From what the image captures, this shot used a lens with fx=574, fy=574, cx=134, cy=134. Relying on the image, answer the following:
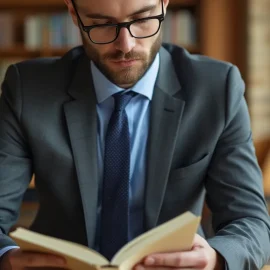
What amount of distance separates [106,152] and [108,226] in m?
0.18

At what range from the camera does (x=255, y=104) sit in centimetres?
397

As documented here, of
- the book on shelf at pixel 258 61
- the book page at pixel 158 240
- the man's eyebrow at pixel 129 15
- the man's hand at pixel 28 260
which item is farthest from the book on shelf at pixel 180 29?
the book page at pixel 158 240

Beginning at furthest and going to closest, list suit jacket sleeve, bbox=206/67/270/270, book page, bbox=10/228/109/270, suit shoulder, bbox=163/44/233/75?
suit shoulder, bbox=163/44/233/75 < suit jacket sleeve, bbox=206/67/270/270 < book page, bbox=10/228/109/270

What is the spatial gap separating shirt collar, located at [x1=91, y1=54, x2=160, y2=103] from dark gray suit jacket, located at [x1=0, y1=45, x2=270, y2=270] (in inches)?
0.7

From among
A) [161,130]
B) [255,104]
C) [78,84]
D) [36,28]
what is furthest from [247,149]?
[36,28]

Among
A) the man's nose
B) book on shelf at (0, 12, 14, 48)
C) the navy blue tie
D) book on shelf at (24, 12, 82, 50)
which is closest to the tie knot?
the navy blue tie

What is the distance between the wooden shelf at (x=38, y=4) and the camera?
13.4 ft

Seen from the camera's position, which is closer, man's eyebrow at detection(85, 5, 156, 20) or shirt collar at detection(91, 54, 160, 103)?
man's eyebrow at detection(85, 5, 156, 20)

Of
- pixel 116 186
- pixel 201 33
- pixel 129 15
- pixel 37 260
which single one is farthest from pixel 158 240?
pixel 201 33

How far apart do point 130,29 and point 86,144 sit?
296mm

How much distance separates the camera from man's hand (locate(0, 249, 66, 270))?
0.98 metres

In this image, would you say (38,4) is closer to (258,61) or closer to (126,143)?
(258,61)

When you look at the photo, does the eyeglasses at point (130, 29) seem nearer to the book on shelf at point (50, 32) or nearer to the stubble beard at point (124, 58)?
the stubble beard at point (124, 58)

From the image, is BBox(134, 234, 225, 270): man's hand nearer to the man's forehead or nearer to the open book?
the open book
